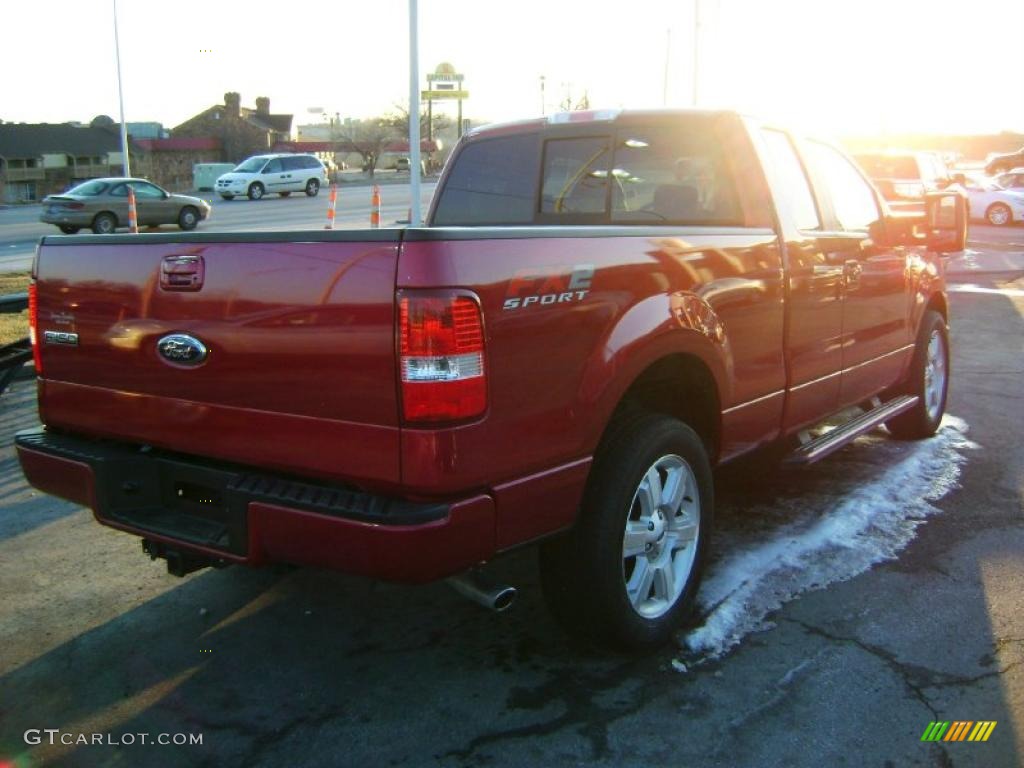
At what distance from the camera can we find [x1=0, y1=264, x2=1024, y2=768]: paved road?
2914mm

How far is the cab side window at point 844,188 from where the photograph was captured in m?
4.95

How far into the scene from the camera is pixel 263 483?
2912 mm

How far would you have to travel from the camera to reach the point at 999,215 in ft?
86.3

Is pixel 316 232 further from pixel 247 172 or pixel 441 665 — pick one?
pixel 247 172

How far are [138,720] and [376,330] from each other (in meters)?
1.52

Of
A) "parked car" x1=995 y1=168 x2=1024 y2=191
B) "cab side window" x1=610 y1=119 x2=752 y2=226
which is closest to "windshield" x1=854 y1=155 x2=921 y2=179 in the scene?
"parked car" x1=995 y1=168 x2=1024 y2=191

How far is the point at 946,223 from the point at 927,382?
101 cm

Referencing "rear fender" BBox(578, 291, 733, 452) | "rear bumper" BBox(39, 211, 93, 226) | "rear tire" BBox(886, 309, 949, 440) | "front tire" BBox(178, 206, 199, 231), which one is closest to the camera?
"rear fender" BBox(578, 291, 733, 452)

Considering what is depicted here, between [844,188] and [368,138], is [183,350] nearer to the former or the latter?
[844,188]

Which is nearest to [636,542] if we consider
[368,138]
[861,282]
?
[861,282]

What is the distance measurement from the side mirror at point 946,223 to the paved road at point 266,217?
15.5 metres

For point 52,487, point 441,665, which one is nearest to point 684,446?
point 441,665

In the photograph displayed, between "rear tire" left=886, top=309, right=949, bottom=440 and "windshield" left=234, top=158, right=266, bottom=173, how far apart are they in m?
34.3

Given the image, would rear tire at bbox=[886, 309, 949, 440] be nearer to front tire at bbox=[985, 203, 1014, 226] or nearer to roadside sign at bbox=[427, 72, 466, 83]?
front tire at bbox=[985, 203, 1014, 226]
